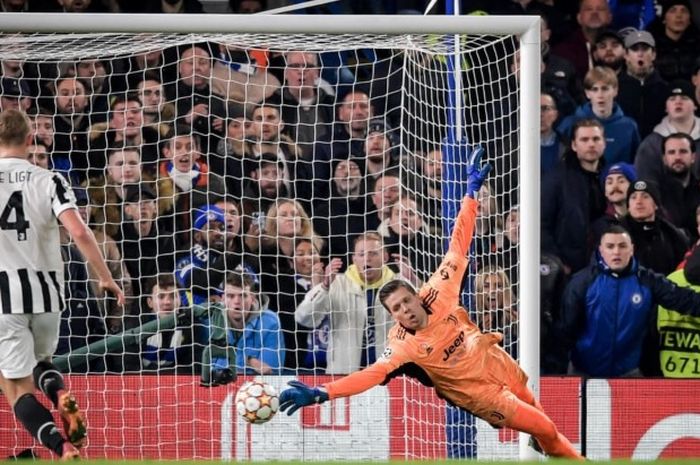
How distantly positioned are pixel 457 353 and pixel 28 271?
2.33 metres

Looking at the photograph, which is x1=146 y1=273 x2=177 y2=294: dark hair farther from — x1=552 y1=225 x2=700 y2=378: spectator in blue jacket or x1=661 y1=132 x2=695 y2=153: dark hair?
x1=661 y1=132 x2=695 y2=153: dark hair

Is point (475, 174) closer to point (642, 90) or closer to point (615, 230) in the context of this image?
point (615, 230)

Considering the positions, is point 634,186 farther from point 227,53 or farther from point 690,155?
point 227,53

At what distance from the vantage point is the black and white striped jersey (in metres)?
7.59

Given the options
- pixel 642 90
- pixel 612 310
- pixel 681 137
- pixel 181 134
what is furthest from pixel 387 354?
pixel 642 90

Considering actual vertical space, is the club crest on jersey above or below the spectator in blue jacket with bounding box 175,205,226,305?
below

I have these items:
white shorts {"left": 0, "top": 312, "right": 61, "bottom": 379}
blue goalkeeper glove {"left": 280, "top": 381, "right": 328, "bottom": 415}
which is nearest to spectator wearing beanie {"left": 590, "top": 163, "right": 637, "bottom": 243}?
blue goalkeeper glove {"left": 280, "top": 381, "right": 328, "bottom": 415}

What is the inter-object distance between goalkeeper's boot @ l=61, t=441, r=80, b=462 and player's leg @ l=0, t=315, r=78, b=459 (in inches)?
8.2

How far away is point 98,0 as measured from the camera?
11.5m

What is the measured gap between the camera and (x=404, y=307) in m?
8.23

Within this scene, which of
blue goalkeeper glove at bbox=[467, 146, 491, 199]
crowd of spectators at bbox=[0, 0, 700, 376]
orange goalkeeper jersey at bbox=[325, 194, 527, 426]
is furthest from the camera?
crowd of spectators at bbox=[0, 0, 700, 376]

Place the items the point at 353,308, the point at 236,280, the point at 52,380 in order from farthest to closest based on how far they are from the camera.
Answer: the point at 236,280 < the point at 353,308 < the point at 52,380

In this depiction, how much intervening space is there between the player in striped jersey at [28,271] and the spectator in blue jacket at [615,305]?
366cm

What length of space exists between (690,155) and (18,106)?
455cm
